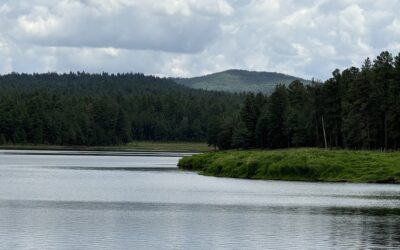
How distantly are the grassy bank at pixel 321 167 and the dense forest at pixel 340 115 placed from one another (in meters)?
23.7

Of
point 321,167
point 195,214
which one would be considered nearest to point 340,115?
point 321,167

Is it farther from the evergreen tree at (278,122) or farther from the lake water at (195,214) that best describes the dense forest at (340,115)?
the lake water at (195,214)

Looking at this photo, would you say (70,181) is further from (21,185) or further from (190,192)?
(190,192)

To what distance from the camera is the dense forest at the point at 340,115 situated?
468ft

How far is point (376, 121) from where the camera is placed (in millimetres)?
143875

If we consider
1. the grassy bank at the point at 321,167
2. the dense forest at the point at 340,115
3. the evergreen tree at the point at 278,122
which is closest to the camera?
the grassy bank at the point at 321,167


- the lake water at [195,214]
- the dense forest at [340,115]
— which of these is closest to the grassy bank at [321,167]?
the lake water at [195,214]

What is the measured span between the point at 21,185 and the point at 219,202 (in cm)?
3026

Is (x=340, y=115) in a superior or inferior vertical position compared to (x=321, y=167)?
superior

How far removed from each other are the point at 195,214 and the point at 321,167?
48925mm

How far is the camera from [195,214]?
67.0m

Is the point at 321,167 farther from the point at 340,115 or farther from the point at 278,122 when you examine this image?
the point at 278,122

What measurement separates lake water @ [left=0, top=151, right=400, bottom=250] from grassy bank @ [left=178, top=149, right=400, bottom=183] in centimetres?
598

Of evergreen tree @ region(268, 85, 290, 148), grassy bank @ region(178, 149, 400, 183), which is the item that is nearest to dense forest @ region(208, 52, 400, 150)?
evergreen tree @ region(268, 85, 290, 148)
